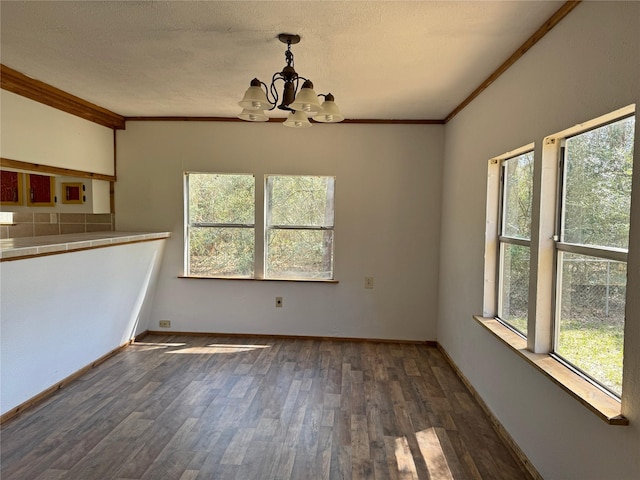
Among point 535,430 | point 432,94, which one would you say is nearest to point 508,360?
point 535,430

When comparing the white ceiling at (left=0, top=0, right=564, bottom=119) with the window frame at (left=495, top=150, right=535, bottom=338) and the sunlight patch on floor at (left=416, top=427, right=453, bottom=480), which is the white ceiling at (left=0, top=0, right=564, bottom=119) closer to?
the window frame at (left=495, top=150, right=535, bottom=338)

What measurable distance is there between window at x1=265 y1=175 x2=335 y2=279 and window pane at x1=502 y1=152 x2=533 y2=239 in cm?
187

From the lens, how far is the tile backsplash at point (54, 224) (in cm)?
376

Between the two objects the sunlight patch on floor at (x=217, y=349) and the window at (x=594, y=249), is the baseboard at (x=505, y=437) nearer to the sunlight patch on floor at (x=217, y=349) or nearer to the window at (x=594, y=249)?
the window at (x=594, y=249)

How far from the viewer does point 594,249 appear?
66.6 inches

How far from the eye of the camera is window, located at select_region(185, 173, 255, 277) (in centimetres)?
418

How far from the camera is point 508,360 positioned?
2357 millimetres

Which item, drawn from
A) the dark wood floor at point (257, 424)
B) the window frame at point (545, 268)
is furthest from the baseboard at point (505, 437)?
the window frame at point (545, 268)

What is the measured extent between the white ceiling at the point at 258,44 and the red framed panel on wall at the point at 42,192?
1042 mm

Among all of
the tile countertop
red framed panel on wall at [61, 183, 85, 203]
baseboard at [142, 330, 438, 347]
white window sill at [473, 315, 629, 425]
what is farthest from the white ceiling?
baseboard at [142, 330, 438, 347]

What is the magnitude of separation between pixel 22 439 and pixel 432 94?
12.1 ft

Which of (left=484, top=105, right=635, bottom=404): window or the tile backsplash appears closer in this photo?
(left=484, top=105, right=635, bottom=404): window

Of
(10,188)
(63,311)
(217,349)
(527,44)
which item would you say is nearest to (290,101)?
(527,44)

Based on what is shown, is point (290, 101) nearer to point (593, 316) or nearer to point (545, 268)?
point (545, 268)
